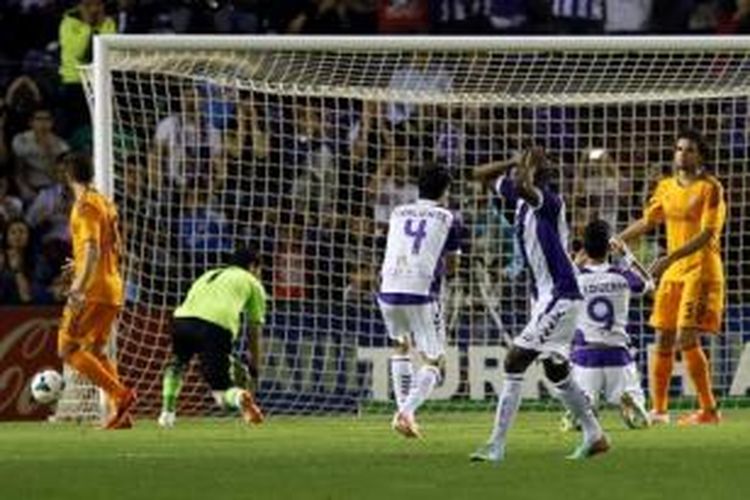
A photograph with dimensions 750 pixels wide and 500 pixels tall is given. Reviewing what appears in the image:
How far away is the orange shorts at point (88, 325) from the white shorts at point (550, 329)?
5.66 meters

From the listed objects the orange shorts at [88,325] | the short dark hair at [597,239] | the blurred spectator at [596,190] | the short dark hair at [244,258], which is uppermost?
the blurred spectator at [596,190]

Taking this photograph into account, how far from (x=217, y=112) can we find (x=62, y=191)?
307 centimetres

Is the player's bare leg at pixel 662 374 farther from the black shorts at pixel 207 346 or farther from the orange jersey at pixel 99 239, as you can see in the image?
the orange jersey at pixel 99 239

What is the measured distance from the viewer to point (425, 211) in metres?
19.5

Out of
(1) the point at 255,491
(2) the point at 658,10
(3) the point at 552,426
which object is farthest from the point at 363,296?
(1) the point at 255,491

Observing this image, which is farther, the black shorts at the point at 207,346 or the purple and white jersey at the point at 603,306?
the black shorts at the point at 207,346

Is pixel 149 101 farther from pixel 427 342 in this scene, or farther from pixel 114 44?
pixel 427 342

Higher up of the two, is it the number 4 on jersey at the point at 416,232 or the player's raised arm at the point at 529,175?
the player's raised arm at the point at 529,175

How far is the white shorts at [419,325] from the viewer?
19562mm

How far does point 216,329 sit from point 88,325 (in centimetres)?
109

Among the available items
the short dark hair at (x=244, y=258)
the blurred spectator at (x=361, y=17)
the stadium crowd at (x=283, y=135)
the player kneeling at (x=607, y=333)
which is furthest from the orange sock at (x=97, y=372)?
the blurred spectator at (x=361, y=17)

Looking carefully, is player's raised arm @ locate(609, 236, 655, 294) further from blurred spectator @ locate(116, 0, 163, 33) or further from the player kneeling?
blurred spectator @ locate(116, 0, 163, 33)

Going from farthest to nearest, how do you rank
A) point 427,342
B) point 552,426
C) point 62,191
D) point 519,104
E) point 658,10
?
point 658,10, point 62,191, point 519,104, point 552,426, point 427,342

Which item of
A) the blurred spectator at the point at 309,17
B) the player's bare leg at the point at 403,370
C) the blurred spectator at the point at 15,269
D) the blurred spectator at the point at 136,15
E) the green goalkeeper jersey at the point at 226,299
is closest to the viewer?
the player's bare leg at the point at 403,370
